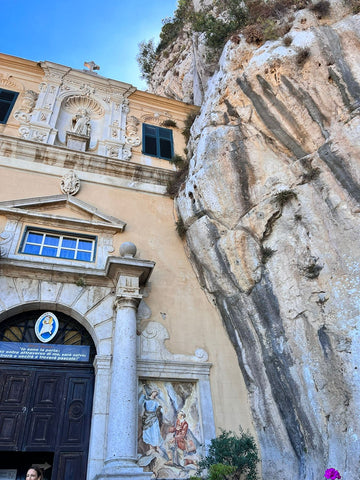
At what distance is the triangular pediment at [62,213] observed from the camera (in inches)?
352

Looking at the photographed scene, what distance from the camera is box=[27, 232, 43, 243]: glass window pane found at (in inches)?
351

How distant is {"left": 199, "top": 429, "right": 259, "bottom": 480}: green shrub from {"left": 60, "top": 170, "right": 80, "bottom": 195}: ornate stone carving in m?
6.84

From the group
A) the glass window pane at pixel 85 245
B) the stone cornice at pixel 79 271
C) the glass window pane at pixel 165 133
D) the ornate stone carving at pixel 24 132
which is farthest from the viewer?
the glass window pane at pixel 165 133

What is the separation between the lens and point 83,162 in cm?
1059

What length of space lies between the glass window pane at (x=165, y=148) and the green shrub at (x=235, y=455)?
8.44 m

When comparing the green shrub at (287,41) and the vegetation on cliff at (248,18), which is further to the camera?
the vegetation on cliff at (248,18)

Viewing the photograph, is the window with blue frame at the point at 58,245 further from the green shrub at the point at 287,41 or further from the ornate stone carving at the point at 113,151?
the green shrub at the point at 287,41

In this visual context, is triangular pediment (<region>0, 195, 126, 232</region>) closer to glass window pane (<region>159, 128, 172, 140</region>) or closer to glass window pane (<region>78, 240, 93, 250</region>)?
glass window pane (<region>78, 240, 93, 250</region>)

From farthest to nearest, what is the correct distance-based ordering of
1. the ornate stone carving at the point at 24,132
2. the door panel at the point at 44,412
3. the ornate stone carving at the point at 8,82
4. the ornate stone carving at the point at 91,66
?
the ornate stone carving at the point at 91,66 → the ornate stone carving at the point at 8,82 → the ornate stone carving at the point at 24,132 → the door panel at the point at 44,412

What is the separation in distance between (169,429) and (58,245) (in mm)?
4836

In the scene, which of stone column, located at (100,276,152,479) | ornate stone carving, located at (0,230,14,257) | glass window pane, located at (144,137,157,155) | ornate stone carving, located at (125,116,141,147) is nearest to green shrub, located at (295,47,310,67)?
glass window pane, located at (144,137,157,155)

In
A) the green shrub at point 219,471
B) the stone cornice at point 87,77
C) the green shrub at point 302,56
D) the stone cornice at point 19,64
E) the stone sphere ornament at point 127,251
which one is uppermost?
the stone cornice at point 87,77

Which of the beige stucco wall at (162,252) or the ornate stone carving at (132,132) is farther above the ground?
the ornate stone carving at (132,132)

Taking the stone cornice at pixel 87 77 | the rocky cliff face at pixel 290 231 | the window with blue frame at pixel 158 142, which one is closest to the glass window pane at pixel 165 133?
the window with blue frame at pixel 158 142
